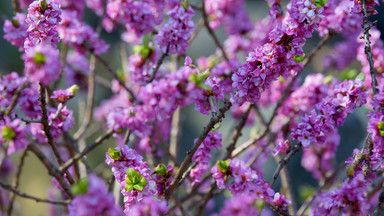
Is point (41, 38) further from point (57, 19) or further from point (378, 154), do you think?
point (378, 154)

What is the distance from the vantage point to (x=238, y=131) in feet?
6.48

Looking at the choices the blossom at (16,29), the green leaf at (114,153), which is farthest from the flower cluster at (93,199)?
the blossom at (16,29)

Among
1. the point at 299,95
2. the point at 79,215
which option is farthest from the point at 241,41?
the point at 79,215

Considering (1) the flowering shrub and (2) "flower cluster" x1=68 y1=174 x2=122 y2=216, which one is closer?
(2) "flower cluster" x1=68 y1=174 x2=122 y2=216

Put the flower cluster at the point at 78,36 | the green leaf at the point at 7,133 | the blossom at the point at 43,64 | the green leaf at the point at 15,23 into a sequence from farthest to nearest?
the flower cluster at the point at 78,36 < the green leaf at the point at 15,23 < the green leaf at the point at 7,133 < the blossom at the point at 43,64

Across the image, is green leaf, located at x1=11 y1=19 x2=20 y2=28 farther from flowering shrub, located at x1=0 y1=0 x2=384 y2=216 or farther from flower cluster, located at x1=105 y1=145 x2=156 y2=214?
flower cluster, located at x1=105 y1=145 x2=156 y2=214

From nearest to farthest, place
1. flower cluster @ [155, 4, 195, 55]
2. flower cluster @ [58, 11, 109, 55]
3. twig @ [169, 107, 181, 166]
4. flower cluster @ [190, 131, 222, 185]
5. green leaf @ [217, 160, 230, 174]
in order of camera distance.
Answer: green leaf @ [217, 160, 230, 174] → flower cluster @ [190, 131, 222, 185] → flower cluster @ [155, 4, 195, 55] → flower cluster @ [58, 11, 109, 55] → twig @ [169, 107, 181, 166]

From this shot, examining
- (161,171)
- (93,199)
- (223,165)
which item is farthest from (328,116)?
(93,199)

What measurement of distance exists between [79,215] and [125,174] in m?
0.47

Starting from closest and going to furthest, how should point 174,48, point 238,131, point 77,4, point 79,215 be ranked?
point 79,215, point 174,48, point 238,131, point 77,4

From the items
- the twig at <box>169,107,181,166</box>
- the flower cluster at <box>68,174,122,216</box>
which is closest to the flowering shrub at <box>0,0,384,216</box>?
the flower cluster at <box>68,174,122,216</box>

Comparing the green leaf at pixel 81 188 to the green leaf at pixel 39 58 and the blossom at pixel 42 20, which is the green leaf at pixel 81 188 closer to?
the green leaf at pixel 39 58

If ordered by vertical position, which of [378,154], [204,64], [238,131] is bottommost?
[378,154]

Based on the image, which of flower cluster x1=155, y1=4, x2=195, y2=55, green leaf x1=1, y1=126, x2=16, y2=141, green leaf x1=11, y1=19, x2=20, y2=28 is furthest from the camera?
green leaf x1=11, y1=19, x2=20, y2=28
